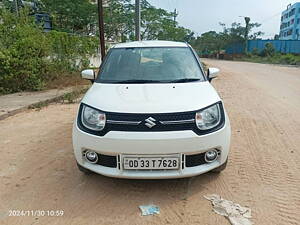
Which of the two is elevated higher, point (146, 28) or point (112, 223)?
point (146, 28)

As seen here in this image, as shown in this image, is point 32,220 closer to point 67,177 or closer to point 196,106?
point 67,177

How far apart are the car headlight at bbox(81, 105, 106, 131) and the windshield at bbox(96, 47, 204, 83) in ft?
2.44

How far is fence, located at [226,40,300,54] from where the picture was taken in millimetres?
37281

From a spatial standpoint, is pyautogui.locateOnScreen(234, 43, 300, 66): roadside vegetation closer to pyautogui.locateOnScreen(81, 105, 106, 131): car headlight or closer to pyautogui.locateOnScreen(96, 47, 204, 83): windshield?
pyautogui.locateOnScreen(96, 47, 204, 83): windshield

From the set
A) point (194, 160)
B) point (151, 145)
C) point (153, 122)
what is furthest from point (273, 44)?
point (151, 145)

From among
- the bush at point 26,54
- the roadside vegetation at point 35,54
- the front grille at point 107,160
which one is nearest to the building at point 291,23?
the roadside vegetation at point 35,54

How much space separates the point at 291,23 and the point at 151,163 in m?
80.0

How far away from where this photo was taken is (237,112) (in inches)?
239

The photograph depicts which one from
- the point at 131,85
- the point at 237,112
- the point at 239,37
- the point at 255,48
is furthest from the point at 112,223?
the point at 239,37

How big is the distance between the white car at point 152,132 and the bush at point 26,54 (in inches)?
233

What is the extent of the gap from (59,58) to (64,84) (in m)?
1.04

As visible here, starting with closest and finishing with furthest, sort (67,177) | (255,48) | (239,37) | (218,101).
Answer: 1. (218,101)
2. (67,177)
3. (255,48)
4. (239,37)

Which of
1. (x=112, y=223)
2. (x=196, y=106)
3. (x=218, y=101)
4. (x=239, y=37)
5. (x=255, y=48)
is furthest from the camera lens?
(x=239, y=37)

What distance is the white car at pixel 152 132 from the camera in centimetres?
250
